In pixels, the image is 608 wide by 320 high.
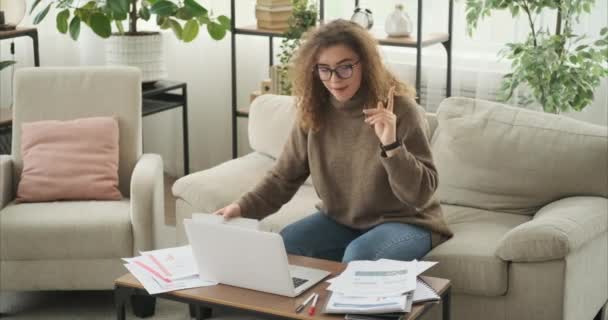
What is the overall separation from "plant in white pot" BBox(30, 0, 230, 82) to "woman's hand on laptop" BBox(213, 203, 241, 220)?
5.85 feet

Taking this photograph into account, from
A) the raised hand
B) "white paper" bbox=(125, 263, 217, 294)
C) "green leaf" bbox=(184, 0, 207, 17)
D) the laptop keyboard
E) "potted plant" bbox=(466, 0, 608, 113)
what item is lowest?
→ "white paper" bbox=(125, 263, 217, 294)

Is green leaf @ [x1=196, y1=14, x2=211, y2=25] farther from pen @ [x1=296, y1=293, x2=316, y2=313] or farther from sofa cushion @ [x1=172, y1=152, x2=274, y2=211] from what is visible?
pen @ [x1=296, y1=293, x2=316, y2=313]

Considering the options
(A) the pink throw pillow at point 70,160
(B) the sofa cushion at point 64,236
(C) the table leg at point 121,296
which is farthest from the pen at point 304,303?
(A) the pink throw pillow at point 70,160

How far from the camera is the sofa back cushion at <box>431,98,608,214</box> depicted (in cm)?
329

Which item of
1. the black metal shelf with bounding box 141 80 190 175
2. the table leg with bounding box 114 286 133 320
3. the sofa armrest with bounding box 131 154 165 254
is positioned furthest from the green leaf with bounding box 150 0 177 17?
the table leg with bounding box 114 286 133 320

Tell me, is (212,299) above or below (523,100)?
below

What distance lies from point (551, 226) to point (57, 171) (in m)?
1.81

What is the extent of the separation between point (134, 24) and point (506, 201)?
2.14 metres

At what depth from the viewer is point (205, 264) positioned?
2613mm

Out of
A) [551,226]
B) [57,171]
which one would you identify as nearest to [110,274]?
[57,171]

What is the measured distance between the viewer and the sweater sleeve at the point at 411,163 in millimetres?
2771

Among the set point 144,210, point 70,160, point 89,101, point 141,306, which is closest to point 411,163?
point 144,210

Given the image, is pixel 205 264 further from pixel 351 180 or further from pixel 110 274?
pixel 110 274

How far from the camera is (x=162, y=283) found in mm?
2623
